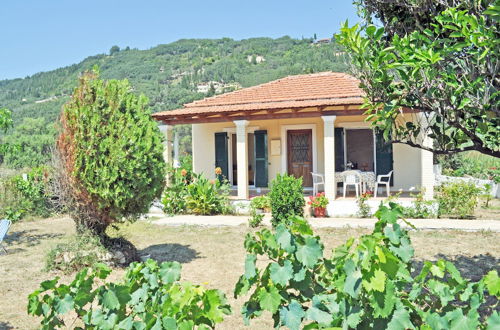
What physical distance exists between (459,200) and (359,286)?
30.5 ft

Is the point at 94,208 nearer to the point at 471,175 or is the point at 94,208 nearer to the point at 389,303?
the point at 389,303

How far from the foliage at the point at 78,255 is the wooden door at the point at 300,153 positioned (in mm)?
8538

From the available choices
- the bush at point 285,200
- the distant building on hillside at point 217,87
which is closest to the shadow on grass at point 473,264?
the bush at point 285,200

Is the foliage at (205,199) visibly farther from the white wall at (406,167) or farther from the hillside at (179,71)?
the hillside at (179,71)

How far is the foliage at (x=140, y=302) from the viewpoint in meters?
2.41

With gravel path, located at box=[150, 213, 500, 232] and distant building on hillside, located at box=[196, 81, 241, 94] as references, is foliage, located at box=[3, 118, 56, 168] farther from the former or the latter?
gravel path, located at box=[150, 213, 500, 232]

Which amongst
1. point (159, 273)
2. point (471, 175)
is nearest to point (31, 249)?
point (159, 273)

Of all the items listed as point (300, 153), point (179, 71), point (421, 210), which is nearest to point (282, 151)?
point (300, 153)

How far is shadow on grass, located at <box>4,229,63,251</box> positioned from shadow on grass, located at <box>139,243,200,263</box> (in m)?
2.86

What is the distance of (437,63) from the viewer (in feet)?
12.1

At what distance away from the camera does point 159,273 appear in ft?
9.37

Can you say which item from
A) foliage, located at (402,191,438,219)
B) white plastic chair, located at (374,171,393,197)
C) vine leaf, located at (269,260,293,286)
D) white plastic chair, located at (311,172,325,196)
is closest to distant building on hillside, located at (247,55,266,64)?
white plastic chair, located at (311,172,325,196)

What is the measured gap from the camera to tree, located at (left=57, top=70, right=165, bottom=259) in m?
6.15

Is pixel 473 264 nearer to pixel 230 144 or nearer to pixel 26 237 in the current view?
pixel 26 237
